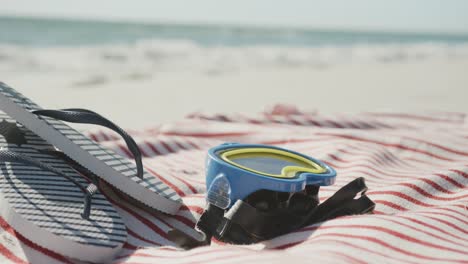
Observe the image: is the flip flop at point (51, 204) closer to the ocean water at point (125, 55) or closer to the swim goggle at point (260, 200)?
the swim goggle at point (260, 200)

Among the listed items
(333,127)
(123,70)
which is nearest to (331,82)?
(123,70)

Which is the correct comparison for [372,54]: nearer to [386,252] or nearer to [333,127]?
[333,127]

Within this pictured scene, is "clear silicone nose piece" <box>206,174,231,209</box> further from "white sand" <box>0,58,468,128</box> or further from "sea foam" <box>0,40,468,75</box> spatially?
"sea foam" <box>0,40,468,75</box>

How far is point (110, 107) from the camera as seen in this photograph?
357 cm

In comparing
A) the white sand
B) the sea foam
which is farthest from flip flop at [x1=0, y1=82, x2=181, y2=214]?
the sea foam

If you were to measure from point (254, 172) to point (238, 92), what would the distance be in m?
3.71

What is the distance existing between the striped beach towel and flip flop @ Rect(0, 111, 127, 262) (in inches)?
1.7

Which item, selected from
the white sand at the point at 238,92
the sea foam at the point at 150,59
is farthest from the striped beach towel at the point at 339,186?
the sea foam at the point at 150,59

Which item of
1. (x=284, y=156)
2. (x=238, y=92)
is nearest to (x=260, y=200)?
(x=284, y=156)

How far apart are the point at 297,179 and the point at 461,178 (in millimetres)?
644

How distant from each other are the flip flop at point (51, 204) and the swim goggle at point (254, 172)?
0.73ft

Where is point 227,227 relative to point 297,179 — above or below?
below

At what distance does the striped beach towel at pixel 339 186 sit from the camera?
0.97 metres

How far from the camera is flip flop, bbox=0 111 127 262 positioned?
3.26ft
